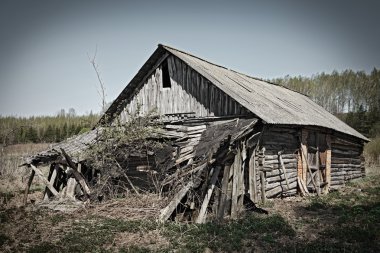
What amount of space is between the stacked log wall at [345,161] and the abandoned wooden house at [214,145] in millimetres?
183

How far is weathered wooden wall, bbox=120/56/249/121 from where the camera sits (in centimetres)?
1370

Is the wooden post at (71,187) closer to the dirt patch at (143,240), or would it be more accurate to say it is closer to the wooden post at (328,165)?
the dirt patch at (143,240)

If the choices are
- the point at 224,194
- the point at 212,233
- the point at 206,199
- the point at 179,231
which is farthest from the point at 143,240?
the point at 224,194

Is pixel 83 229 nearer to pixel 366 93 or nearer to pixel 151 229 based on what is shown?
pixel 151 229

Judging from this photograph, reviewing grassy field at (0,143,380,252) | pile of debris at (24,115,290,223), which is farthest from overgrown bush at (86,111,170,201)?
grassy field at (0,143,380,252)

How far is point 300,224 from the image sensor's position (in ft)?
31.9

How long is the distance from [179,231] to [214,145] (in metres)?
3.03

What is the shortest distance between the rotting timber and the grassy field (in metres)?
0.87

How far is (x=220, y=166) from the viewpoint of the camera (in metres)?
10.9

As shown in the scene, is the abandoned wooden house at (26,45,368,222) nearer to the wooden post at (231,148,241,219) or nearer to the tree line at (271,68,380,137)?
the wooden post at (231,148,241,219)

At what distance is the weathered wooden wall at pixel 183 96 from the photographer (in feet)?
44.9

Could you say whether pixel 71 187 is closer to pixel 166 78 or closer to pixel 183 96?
pixel 183 96

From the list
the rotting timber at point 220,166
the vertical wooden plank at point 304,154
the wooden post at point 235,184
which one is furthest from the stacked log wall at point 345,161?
the wooden post at point 235,184

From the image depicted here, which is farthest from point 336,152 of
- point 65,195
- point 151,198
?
point 65,195
